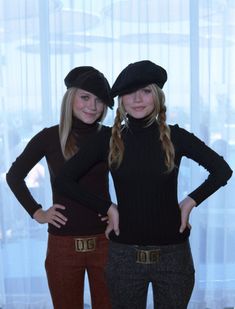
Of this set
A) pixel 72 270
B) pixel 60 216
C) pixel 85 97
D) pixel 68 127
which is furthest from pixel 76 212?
pixel 85 97

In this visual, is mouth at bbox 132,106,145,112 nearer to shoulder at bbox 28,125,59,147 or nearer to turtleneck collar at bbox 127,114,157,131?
turtleneck collar at bbox 127,114,157,131

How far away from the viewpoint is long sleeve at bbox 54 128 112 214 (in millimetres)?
1268

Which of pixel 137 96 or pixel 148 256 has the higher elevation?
pixel 137 96

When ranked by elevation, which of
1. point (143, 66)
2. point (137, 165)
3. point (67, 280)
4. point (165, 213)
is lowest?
point (67, 280)

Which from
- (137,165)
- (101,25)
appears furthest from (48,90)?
(137,165)

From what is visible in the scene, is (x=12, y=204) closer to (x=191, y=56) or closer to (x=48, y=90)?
(x=48, y=90)

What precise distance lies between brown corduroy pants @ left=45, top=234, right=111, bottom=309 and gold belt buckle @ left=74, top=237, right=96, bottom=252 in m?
0.01

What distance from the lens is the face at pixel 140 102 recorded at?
3.97ft

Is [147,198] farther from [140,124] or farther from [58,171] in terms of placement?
[58,171]

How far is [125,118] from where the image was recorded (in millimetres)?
1253

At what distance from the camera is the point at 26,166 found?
1.53m

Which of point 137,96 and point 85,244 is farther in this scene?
point 85,244

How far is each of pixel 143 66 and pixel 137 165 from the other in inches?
11.2

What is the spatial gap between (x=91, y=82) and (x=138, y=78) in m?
0.30
